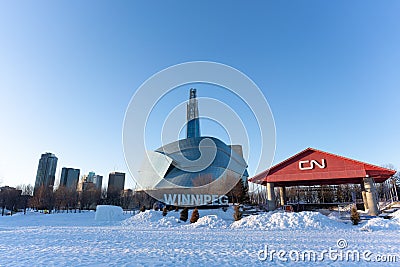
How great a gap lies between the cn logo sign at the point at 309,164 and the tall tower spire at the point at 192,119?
8114cm

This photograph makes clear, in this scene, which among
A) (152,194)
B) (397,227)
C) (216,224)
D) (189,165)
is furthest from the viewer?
(189,165)

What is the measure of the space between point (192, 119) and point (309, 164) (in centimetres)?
8496

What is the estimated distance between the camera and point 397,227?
1383 centimetres

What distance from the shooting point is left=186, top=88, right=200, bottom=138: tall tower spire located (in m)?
103

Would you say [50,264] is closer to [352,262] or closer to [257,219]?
[352,262]

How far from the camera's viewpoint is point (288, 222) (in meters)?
15.3

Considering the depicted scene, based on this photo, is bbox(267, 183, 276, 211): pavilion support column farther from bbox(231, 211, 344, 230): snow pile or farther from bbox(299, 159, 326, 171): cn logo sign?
bbox(231, 211, 344, 230): snow pile

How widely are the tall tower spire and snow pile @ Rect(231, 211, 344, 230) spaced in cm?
8550

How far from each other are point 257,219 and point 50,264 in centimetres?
1294

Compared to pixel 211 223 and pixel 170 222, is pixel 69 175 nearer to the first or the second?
pixel 170 222

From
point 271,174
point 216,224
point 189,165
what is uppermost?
point 189,165

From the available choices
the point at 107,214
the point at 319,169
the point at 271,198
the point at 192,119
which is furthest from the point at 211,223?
the point at 192,119

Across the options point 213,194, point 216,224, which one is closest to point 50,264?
point 216,224

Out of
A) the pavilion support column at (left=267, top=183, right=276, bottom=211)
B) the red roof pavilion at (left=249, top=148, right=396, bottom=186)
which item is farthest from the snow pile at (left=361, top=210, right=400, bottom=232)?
the pavilion support column at (left=267, top=183, right=276, bottom=211)
